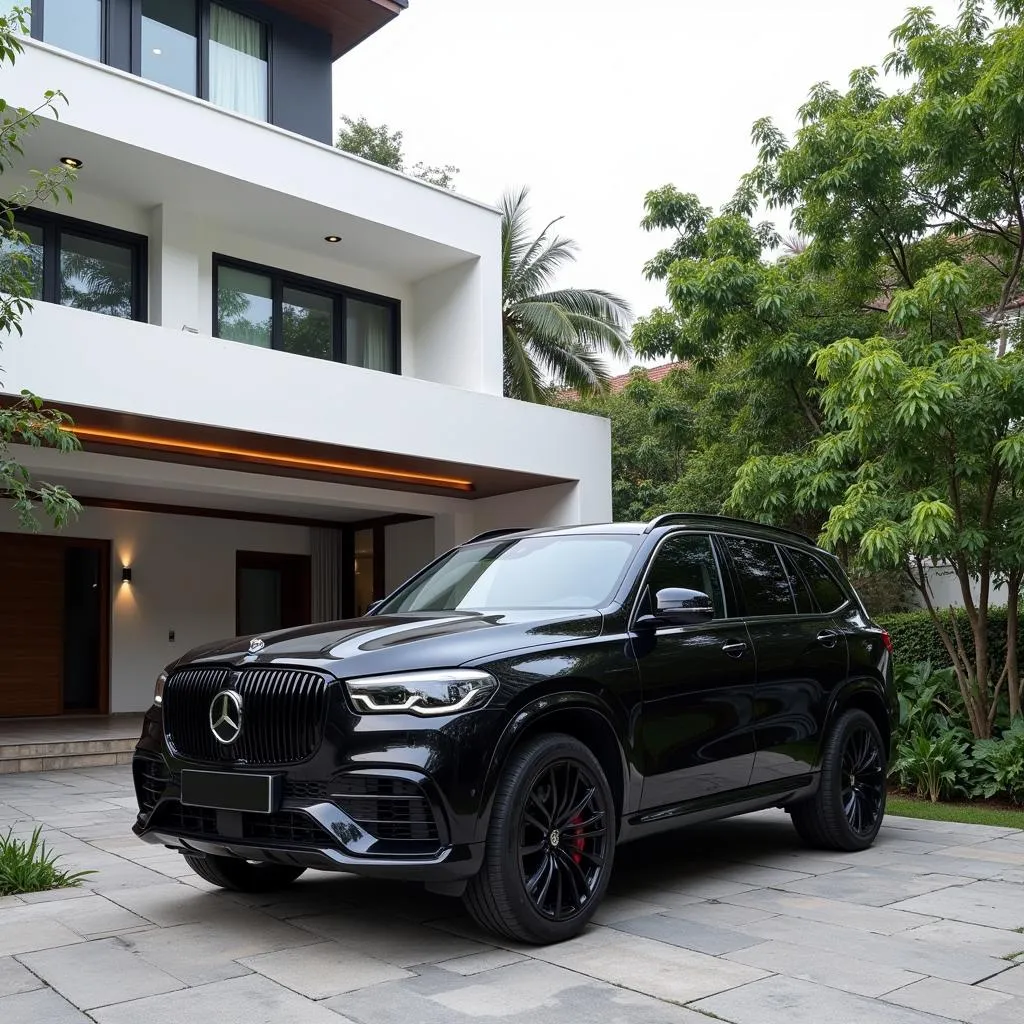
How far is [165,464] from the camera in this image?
11820mm

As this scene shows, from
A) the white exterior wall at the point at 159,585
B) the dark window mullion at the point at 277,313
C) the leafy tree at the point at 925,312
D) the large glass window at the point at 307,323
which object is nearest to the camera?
the leafy tree at the point at 925,312

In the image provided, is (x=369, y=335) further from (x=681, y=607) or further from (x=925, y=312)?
(x=681, y=607)

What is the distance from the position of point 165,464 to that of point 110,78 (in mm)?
3836

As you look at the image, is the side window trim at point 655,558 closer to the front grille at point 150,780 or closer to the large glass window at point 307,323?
the front grille at point 150,780

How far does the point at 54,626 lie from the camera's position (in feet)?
47.8

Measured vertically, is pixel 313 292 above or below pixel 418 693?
above

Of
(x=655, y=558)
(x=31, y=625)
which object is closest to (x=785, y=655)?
(x=655, y=558)

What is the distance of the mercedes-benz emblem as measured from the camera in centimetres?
421

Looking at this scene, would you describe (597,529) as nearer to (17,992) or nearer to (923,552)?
(17,992)

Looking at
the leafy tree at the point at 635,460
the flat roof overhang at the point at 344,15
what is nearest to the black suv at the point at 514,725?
the flat roof overhang at the point at 344,15

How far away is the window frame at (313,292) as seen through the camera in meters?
13.1

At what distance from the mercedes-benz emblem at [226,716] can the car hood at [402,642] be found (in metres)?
0.14

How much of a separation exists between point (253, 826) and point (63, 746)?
7.97 meters

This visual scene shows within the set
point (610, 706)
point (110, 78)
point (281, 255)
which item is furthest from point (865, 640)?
point (281, 255)
